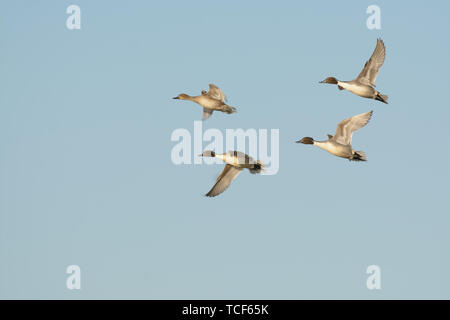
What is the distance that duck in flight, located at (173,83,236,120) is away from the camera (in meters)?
24.4

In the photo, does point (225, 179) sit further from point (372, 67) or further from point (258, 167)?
point (372, 67)

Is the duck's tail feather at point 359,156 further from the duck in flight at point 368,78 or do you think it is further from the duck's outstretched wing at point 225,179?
the duck's outstretched wing at point 225,179

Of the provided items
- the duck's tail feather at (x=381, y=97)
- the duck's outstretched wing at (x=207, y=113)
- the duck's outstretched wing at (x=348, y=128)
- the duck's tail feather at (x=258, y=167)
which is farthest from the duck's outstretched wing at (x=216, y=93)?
the duck's tail feather at (x=381, y=97)

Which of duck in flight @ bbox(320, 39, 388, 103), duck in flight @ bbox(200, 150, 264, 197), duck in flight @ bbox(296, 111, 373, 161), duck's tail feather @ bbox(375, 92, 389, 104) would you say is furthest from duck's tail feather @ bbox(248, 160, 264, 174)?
duck's tail feather @ bbox(375, 92, 389, 104)

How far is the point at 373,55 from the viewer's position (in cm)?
2503

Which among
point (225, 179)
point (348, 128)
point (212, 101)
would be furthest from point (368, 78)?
point (225, 179)

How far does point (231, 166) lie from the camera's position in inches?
925

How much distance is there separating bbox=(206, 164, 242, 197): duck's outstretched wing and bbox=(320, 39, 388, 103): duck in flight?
394cm

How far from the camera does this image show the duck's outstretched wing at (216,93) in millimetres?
24328

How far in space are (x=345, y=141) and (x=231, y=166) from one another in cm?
305
